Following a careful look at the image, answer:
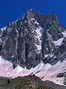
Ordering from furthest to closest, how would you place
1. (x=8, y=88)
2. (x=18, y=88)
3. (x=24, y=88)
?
1. (x=8, y=88)
2. (x=18, y=88)
3. (x=24, y=88)

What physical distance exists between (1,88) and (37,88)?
3308 cm

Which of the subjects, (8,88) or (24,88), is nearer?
(24,88)

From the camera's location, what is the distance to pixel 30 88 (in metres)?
128

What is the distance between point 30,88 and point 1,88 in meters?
35.1

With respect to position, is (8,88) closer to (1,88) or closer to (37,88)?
(1,88)

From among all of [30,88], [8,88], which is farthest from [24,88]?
[8,88]

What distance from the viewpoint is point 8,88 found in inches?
6014

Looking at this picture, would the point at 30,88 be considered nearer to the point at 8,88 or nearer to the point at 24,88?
the point at 24,88

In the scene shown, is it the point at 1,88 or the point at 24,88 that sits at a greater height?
the point at 1,88

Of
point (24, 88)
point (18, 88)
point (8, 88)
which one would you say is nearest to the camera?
point (24, 88)

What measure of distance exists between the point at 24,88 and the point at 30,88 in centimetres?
433

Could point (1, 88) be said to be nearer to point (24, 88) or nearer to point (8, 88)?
point (8, 88)

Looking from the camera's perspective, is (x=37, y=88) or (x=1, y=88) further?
(x=1, y=88)

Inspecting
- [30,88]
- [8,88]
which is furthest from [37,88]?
[8,88]
